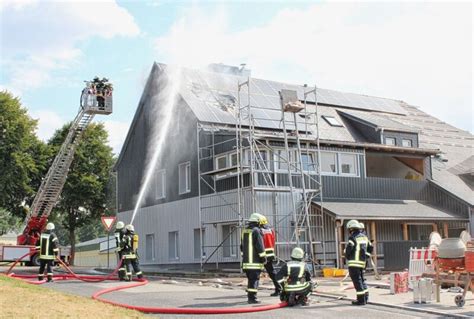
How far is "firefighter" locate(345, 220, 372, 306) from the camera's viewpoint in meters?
12.6

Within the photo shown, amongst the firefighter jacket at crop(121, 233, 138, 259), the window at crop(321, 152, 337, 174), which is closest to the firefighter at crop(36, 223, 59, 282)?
the firefighter jacket at crop(121, 233, 138, 259)

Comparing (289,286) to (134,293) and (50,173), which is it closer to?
(134,293)

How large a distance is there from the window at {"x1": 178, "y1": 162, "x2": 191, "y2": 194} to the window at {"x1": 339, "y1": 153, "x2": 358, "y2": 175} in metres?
6.75

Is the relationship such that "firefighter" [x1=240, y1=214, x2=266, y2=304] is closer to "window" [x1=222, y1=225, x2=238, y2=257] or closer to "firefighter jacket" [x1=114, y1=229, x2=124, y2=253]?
"firefighter jacket" [x1=114, y1=229, x2=124, y2=253]

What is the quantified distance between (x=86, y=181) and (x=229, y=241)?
747 inches

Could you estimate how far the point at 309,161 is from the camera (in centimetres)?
2386

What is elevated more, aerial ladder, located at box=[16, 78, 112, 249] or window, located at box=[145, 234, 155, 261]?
aerial ladder, located at box=[16, 78, 112, 249]

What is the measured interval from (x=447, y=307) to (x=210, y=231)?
13.9 m

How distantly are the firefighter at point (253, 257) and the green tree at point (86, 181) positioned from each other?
29.2m

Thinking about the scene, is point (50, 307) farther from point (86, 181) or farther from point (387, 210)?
point (86, 181)

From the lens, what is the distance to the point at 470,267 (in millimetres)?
12523

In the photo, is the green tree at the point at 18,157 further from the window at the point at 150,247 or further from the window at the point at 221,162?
the window at the point at 221,162

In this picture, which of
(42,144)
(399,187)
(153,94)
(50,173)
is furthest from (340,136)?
(42,144)

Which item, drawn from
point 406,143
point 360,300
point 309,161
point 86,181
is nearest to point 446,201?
point 406,143
